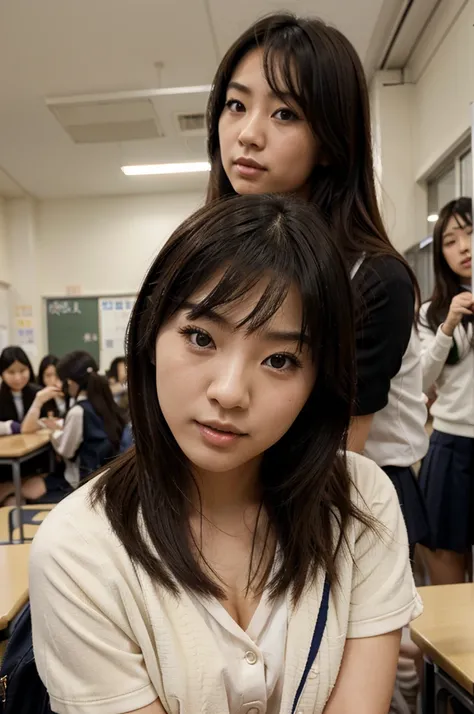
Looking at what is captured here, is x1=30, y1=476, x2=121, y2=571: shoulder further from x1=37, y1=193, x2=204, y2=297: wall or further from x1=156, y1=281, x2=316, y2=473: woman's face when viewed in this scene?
x1=37, y1=193, x2=204, y2=297: wall

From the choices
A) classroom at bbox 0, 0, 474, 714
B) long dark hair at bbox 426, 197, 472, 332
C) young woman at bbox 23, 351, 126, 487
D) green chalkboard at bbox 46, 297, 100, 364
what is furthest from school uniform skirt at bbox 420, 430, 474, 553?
green chalkboard at bbox 46, 297, 100, 364

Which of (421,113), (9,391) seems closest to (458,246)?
(421,113)

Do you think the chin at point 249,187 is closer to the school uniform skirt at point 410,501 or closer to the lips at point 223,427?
the lips at point 223,427

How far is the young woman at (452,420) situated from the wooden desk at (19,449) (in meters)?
2.02

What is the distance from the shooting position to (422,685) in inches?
45.5

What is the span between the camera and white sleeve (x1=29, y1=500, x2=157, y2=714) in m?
0.66

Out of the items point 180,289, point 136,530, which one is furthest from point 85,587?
point 180,289

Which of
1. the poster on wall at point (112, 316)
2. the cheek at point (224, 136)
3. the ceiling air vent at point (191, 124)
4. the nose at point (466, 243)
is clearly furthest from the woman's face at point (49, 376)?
the cheek at point (224, 136)

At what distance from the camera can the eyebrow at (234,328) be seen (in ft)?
2.11

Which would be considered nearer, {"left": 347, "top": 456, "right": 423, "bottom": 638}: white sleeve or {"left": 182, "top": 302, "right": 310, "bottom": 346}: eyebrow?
{"left": 182, "top": 302, "right": 310, "bottom": 346}: eyebrow

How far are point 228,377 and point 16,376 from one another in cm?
367

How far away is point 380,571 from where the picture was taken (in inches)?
32.5

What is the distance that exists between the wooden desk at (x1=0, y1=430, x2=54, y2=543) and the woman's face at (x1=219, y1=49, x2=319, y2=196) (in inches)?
93.1

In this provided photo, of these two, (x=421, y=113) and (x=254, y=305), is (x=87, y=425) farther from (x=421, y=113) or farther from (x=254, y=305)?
(x=421, y=113)
